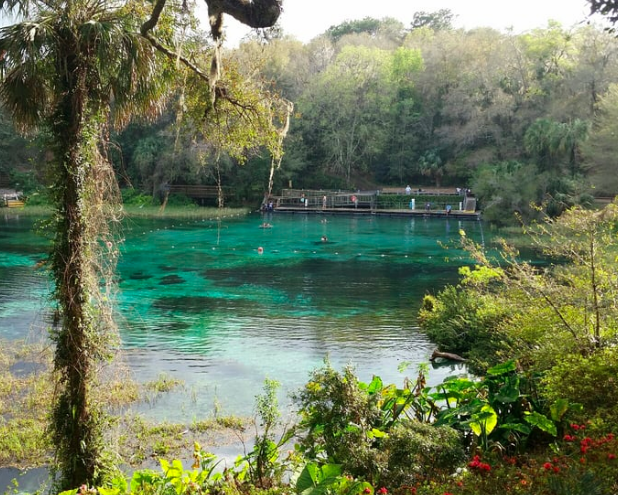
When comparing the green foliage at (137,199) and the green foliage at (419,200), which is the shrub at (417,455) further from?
the green foliage at (137,199)

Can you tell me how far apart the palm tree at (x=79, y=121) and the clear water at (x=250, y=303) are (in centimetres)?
91

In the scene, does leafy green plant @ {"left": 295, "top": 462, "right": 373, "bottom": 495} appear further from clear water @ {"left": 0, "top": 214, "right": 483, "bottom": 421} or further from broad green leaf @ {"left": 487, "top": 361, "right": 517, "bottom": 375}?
clear water @ {"left": 0, "top": 214, "right": 483, "bottom": 421}

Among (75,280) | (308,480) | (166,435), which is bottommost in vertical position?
(166,435)

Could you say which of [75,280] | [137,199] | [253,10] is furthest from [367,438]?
[137,199]

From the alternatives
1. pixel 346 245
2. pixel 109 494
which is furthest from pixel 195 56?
pixel 346 245

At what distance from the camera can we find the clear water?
493 inches

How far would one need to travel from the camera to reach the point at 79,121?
18.9 ft

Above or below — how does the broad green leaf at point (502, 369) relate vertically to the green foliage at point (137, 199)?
below

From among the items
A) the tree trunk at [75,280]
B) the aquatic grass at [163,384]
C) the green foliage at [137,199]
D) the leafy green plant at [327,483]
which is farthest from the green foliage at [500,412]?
the green foliage at [137,199]

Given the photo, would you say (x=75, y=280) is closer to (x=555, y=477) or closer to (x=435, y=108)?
(x=555, y=477)

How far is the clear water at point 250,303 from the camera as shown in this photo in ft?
41.1

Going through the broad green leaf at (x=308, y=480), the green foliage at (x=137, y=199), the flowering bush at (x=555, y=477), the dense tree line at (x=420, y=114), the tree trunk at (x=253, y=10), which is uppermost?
the dense tree line at (x=420, y=114)

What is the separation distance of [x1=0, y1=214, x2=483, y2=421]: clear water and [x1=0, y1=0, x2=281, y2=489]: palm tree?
906 millimetres

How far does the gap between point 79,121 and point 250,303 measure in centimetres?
1360
